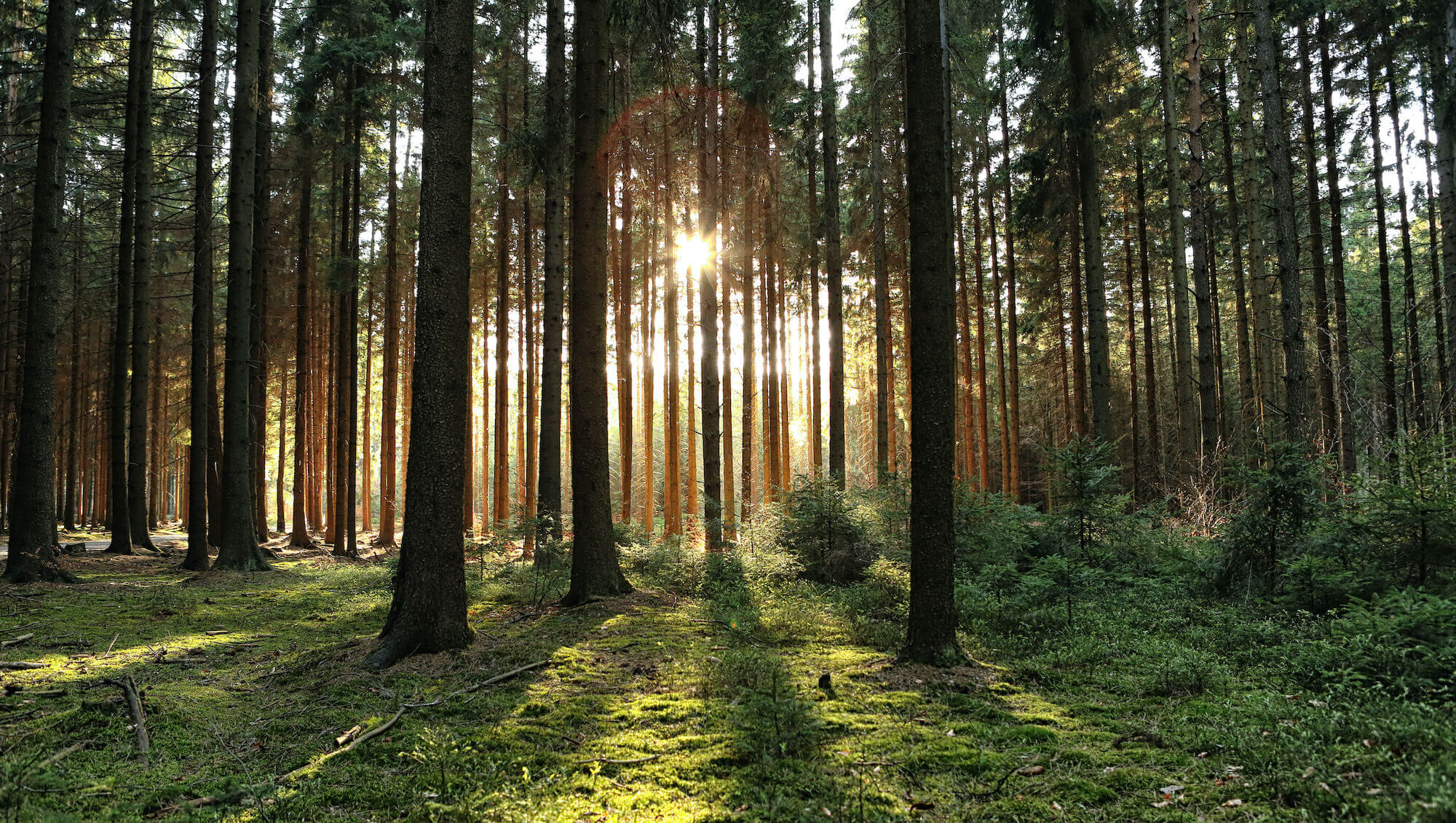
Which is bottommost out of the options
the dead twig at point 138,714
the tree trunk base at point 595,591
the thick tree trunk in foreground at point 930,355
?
the tree trunk base at point 595,591

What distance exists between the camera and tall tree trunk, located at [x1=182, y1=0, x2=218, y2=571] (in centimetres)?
1255

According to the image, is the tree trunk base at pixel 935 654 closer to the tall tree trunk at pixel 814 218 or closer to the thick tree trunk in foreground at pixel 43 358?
the tall tree trunk at pixel 814 218

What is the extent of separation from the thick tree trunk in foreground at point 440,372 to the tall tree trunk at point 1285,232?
10.8 m

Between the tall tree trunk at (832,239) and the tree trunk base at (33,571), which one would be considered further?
the tall tree trunk at (832,239)

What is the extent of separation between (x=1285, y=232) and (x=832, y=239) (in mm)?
7940

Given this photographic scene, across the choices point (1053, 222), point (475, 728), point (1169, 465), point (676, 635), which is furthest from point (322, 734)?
point (1169, 465)

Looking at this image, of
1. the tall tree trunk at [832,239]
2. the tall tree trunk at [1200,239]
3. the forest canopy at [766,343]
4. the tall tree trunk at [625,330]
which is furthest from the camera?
the tall tree trunk at [625,330]

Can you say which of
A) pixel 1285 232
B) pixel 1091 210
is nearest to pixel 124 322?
pixel 1091 210

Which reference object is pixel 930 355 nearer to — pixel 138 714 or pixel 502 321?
pixel 138 714

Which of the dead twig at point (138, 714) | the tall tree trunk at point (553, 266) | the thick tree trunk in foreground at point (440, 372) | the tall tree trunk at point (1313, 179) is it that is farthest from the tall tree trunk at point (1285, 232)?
the dead twig at point (138, 714)

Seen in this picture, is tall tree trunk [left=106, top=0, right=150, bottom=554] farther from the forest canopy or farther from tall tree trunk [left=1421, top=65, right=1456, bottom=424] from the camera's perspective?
tall tree trunk [left=1421, top=65, right=1456, bottom=424]

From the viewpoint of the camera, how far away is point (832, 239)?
49.4 ft

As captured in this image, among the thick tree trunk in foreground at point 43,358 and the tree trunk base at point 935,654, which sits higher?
the thick tree trunk in foreground at point 43,358

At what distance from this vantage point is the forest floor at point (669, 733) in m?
3.19
